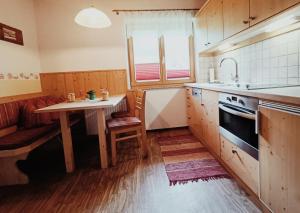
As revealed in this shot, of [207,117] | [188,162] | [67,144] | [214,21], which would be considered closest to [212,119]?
[207,117]

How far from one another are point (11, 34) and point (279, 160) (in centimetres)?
341

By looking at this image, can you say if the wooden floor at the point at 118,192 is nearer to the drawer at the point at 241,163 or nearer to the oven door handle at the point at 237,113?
the drawer at the point at 241,163

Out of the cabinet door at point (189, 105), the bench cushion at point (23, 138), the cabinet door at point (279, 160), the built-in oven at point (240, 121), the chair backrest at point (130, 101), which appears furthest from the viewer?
the chair backrest at point (130, 101)

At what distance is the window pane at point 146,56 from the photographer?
3.62 meters

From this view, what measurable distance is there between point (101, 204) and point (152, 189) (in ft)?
1.51

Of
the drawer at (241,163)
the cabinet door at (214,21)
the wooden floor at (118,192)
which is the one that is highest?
the cabinet door at (214,21)

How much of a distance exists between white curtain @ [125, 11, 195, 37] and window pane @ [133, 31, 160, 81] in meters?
0.10

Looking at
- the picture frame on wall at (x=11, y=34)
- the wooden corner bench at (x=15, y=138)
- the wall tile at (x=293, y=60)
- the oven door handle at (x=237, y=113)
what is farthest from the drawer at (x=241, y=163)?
the picture frame on wall at (x=11, y=34)

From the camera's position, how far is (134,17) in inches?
138

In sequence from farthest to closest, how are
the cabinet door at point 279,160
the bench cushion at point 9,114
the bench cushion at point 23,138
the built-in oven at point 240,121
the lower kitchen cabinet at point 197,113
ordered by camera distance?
the lower kitchen cabinet at point 197,113 → the bench cushion at point 9,114 → the bench cushion at point 23,138 → the built-in oven at point 240,121 → the cabinet door at point 279,160

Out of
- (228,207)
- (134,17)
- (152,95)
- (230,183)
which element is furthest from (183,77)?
(228,207)

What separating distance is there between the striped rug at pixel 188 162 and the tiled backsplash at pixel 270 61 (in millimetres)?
1062

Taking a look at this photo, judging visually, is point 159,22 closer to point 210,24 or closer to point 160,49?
point 160,49

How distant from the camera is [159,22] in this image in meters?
3.55
